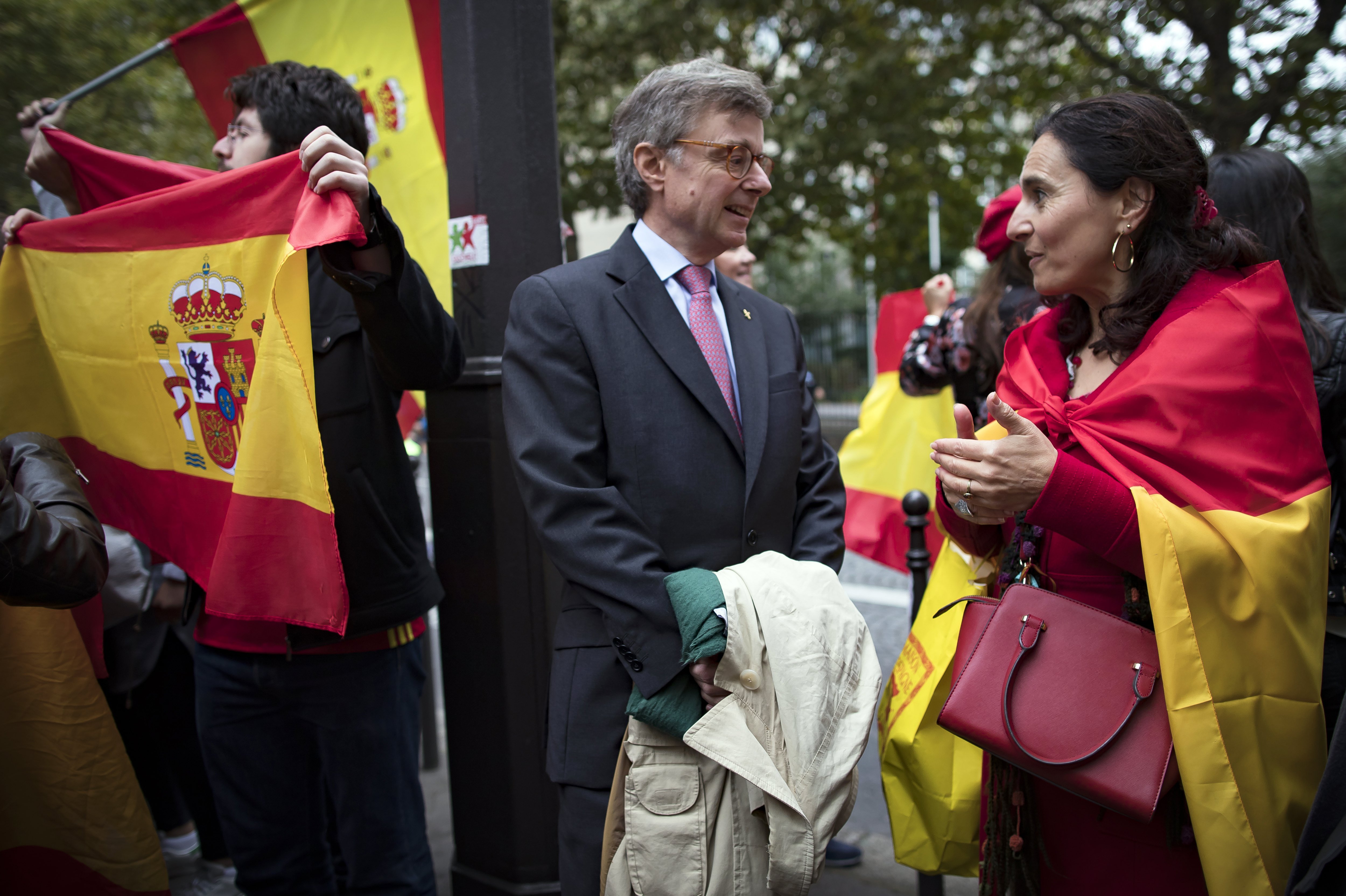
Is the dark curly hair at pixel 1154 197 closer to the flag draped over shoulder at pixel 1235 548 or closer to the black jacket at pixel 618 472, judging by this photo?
the flag draped over shoulder at pixel 1235 548

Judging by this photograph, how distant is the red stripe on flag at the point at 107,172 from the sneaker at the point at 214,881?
2374 millimetres

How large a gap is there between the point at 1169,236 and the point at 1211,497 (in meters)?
0.56

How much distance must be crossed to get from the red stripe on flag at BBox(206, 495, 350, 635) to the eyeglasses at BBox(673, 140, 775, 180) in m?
1.15

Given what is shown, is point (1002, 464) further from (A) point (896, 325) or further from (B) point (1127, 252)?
(A) point (896, 325)

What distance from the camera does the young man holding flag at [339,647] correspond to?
243 centimetres

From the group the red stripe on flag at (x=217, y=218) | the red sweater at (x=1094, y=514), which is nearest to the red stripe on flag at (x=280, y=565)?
the red stripe on flag at (x=217, y=218)

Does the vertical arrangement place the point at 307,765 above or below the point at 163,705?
above

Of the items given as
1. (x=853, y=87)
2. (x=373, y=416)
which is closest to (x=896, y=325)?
(x=373, y=416)

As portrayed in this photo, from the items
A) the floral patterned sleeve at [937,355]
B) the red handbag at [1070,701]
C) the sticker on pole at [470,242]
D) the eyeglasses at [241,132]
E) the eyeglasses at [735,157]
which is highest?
the eyeglasses at [241,132]

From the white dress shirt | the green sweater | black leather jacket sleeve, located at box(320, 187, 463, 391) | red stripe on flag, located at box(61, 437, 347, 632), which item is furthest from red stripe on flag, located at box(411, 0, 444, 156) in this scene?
the green sweater

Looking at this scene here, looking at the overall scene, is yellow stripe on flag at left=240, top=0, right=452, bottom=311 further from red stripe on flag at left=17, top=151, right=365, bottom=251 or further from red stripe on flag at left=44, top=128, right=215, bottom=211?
red stripe on flag at left=17, top=151, right=365, bottom=251

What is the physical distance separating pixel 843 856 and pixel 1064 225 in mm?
2544

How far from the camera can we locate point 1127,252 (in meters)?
2.02

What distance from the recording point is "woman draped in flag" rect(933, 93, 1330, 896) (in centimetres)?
175
